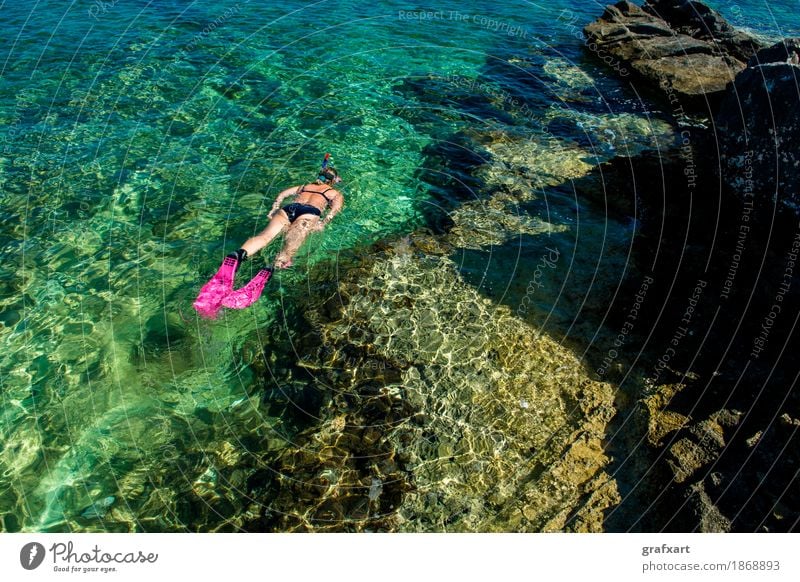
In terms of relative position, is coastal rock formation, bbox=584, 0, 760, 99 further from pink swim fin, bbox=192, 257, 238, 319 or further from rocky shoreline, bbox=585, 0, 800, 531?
pink swim fin, bbox=192, 257, 238, 319

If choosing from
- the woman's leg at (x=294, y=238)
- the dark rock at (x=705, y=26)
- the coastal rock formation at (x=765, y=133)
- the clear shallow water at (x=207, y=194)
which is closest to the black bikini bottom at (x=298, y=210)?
the woman's leg at (x=294, y=238)

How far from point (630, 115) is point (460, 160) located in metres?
7.68

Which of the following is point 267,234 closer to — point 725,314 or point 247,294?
point 247,294

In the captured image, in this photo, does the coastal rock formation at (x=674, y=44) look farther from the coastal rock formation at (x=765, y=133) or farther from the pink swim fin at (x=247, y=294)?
the pink swim fin at (x=247, y=294)

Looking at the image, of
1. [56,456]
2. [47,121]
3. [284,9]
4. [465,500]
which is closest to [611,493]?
[465,500]

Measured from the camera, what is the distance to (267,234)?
12.8 m

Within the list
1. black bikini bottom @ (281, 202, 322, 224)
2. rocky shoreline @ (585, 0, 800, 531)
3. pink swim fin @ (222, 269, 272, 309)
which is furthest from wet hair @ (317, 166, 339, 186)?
rocky shoreline @ (585, 0, 800, 531)

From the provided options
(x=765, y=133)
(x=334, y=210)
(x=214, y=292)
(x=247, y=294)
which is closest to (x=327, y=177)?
(x=334, y=210)

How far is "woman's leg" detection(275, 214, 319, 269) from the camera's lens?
495 inches

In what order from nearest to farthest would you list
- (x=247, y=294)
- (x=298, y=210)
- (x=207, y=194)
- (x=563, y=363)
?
1. (x=563, y=363)
2. (x=247, y=294)
3. (x=298, y=210)
4. (x=207, y=194)

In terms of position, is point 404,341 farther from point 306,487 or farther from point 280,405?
point 306,487

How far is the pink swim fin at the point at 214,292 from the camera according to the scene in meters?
11.1

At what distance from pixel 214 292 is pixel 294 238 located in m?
2.57

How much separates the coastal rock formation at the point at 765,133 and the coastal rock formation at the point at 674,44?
6.58 m
